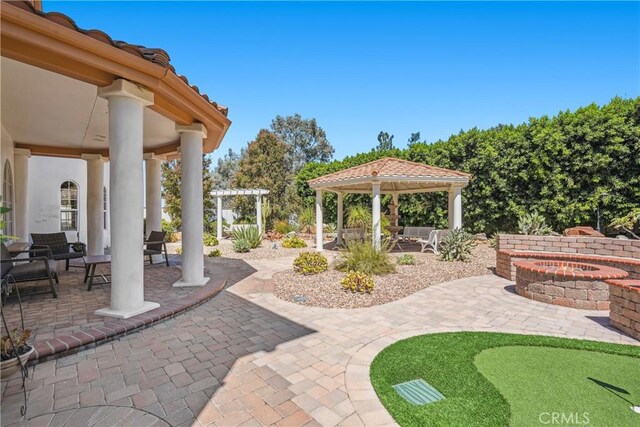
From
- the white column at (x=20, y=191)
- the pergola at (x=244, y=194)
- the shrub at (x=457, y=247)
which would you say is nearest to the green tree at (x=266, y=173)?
the pergola at (x=244, y=194)

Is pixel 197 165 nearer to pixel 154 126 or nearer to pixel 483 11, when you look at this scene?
pixel 154 126

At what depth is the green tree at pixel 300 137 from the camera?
138 ft

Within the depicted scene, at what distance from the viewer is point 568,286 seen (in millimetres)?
5691

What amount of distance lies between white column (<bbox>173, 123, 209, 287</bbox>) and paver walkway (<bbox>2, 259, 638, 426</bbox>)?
994 millimetres

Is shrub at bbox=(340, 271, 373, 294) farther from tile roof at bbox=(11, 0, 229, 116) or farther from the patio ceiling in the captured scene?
the patio ceiling

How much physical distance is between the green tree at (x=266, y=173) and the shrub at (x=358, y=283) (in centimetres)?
1668

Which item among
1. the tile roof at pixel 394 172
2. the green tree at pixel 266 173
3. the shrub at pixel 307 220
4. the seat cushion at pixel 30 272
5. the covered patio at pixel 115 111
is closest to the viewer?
the covered patio at pixel 115 111

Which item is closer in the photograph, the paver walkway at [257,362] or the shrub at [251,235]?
the paver walkway at [257,362]

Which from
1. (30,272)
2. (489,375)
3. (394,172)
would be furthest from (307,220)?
(489,375)

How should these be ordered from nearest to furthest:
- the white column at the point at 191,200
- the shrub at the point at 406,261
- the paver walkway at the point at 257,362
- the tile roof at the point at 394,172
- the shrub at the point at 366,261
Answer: the paver walkway at the point at 257,362 → the white column at the point at 191,200 → the shrub at the point at 366,261 → the shrub at the point at 406,261 → the tile roof at the point at 394,172

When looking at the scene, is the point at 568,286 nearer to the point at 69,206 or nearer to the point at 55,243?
the point at 55,243

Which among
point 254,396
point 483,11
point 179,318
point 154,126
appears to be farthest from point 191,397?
point 483,11

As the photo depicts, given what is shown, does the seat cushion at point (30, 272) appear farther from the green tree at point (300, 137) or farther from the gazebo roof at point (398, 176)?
the green tree at point (300, 137)

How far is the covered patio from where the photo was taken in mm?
3426
